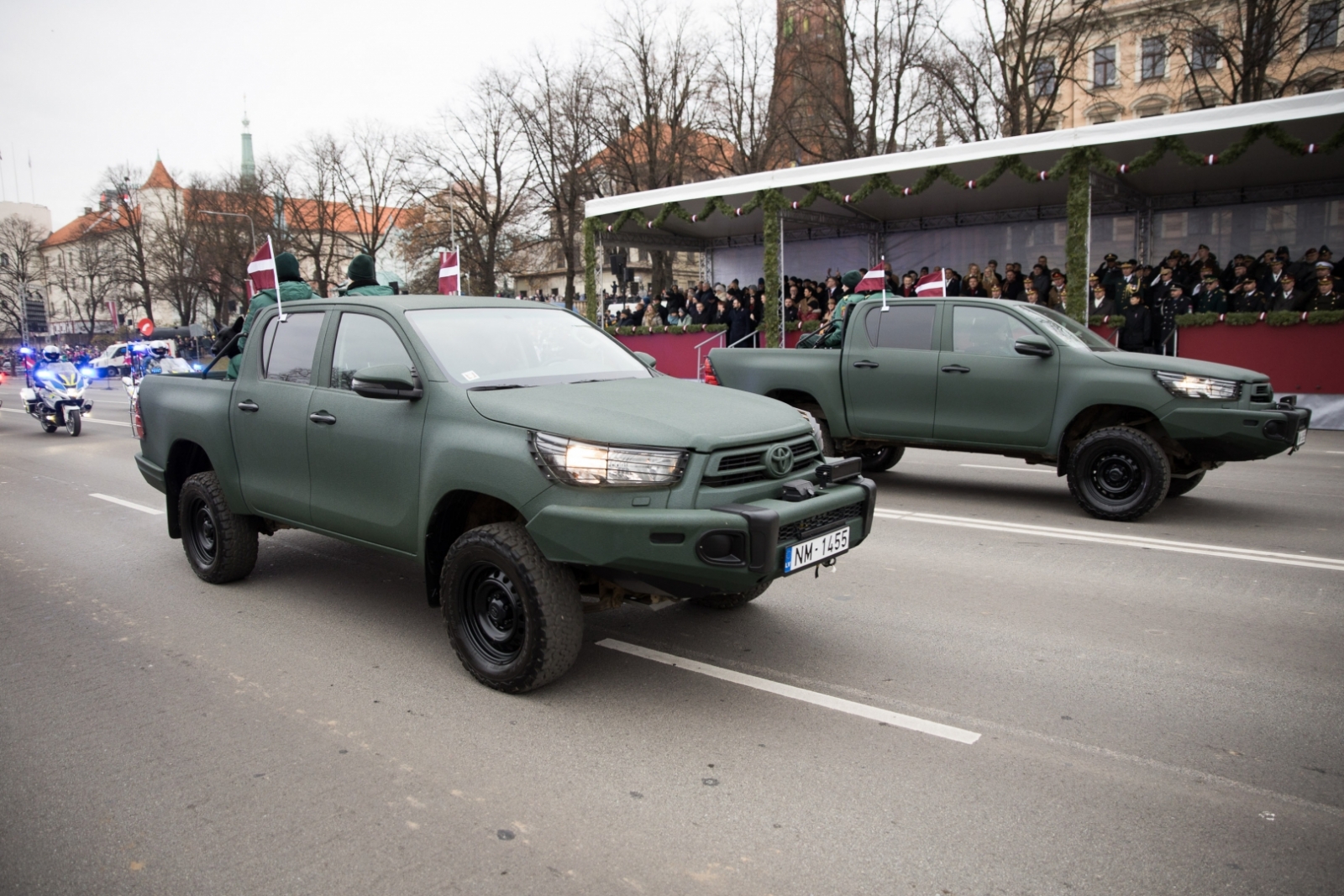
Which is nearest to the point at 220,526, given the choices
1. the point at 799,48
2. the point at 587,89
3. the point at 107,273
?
the point at 799,48

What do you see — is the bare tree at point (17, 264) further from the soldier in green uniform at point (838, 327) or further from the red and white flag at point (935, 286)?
the soldier in green uniform at point (838, 327)

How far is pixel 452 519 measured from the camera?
4480 mm

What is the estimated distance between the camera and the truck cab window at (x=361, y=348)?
4727 millimetres

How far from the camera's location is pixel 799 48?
34.2 metres

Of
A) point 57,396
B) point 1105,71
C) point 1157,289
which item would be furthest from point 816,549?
point 1105,71

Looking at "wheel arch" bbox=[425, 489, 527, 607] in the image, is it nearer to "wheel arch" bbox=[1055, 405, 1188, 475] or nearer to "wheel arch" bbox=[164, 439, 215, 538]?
"wheel arch" bbox=[164, 439, 215, 538]

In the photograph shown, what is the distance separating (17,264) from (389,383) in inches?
3831

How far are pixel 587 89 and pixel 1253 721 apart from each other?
39282 mm

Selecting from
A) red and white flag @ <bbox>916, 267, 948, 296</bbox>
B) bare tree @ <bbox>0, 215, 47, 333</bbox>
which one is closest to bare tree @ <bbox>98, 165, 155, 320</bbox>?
bare tree @ <bbox>0, 215, 47, 333</bbox>

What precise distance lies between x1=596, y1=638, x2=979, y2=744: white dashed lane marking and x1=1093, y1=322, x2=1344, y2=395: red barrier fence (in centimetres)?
1195

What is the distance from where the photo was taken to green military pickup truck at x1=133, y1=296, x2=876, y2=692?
148 inches

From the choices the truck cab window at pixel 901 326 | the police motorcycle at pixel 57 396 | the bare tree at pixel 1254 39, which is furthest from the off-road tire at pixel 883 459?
the bare tree at pixel 1254 39

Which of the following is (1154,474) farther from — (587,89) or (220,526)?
(587,89)

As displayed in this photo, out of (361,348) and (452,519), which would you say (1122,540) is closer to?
(452,519)
